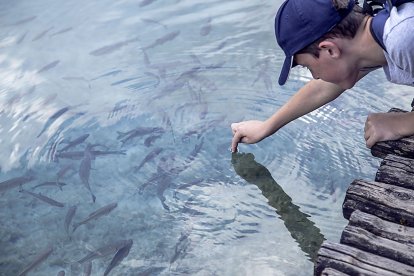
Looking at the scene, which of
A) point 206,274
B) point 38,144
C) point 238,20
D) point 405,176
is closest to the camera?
point 405,176

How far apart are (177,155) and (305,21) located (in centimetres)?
248

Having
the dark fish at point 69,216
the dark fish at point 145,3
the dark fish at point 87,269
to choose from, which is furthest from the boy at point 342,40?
the dark fish at point 145,3

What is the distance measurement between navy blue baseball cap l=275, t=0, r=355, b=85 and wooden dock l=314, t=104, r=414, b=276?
0.88m

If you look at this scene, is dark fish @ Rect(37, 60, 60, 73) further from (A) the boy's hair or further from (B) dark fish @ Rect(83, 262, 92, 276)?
(A) the boy's hair

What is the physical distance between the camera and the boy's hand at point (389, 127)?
3.53m

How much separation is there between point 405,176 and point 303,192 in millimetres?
1407

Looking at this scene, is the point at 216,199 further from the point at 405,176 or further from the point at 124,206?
the point at 405,176

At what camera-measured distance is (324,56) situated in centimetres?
314

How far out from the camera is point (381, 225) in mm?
3076

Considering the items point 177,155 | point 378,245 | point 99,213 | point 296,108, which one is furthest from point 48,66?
point 378,245

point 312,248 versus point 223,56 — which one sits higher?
point 223,56

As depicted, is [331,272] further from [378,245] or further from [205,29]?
[205,29]

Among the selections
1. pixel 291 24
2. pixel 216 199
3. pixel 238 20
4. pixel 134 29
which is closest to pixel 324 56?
pixel 291 24

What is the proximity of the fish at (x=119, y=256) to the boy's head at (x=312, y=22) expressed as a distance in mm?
2105
